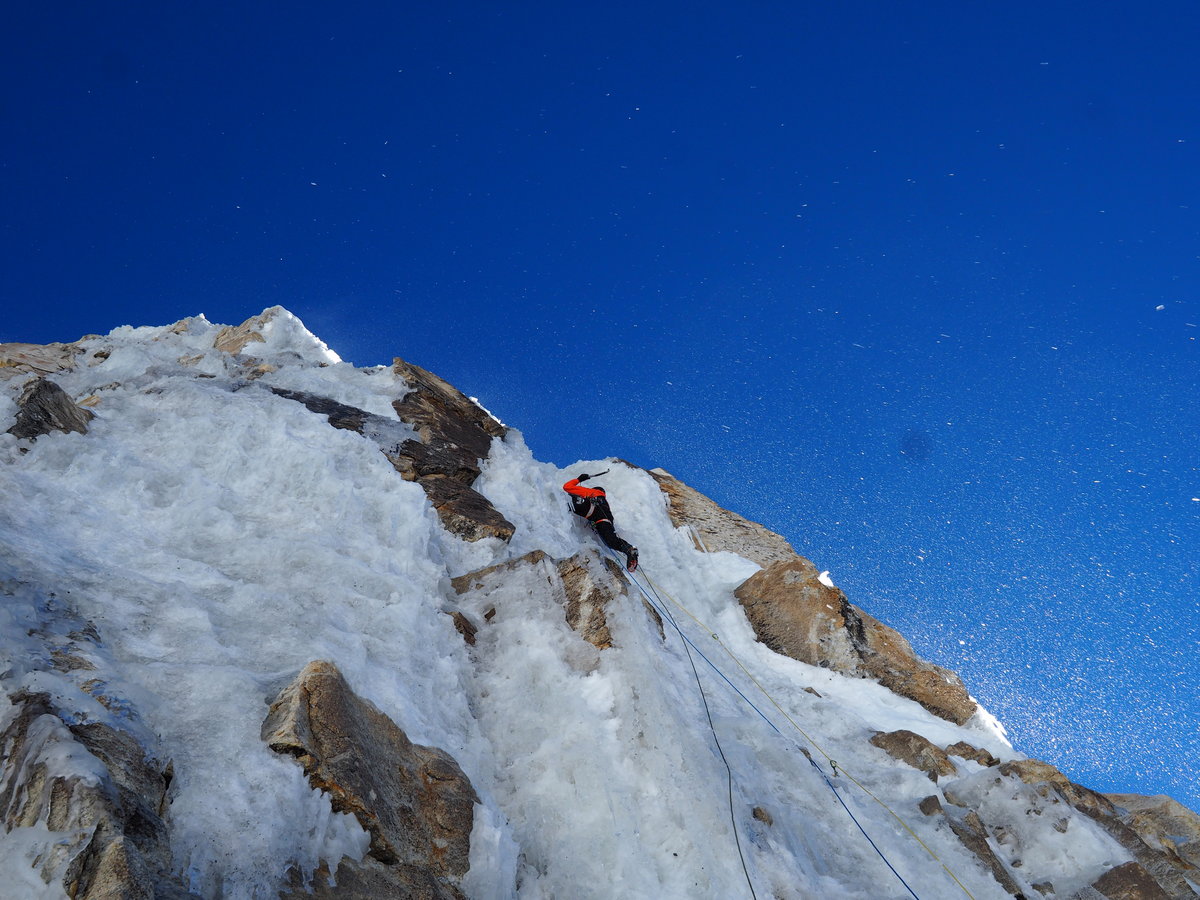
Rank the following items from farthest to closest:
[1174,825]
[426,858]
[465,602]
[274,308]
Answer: [274,308], [1174,825], [465,602], [426,858]

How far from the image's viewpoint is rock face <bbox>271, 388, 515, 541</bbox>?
13.2m

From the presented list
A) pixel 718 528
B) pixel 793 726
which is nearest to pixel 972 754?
pixel 793 726

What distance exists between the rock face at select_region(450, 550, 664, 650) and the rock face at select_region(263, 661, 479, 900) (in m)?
3.61

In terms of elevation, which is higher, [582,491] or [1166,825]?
[582,491]

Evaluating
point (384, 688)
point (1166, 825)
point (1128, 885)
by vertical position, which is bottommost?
point (1128, 885)

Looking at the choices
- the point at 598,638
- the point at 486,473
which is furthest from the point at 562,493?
the point at 598,638

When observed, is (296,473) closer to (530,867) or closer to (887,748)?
(530,867)

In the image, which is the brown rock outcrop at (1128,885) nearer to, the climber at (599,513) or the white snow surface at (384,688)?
the white snow surface at (384,688)

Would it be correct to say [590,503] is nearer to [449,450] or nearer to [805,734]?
[449,450]

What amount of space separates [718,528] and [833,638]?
683 cm

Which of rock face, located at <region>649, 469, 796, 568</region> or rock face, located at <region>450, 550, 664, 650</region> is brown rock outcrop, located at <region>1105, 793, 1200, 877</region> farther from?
rock face, located at <region>450, 550, 664, 650</region>

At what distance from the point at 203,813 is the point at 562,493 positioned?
1401 cm

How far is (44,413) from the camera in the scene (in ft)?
34.0

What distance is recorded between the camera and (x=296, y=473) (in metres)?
11.8
